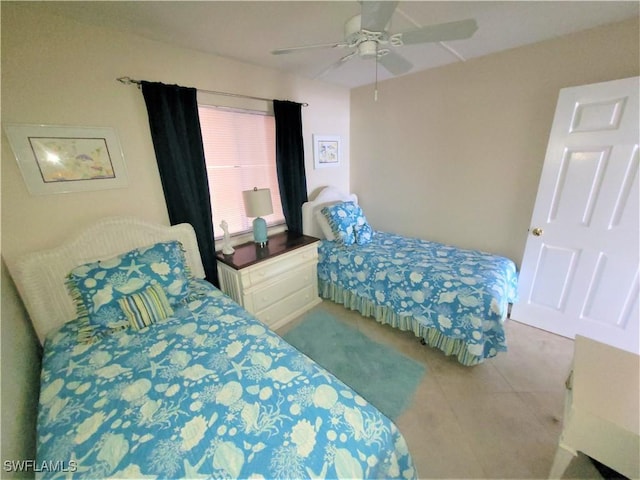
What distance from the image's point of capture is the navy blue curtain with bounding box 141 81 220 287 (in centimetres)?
176

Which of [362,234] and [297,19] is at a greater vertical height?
[297,19]

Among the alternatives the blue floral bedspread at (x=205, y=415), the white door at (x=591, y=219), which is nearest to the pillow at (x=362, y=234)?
the white door at (x=591, y=219)

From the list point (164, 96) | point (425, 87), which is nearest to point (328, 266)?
point (164, 96)

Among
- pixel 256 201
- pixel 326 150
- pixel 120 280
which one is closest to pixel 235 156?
pixel 256 201

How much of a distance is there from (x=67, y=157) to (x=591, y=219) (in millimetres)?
3570

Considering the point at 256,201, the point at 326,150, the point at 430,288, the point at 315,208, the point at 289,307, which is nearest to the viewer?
the point at 430,288

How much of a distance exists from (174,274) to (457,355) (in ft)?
6.99

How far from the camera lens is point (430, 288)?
1945 mm

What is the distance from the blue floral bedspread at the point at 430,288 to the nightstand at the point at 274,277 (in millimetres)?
Result: 211

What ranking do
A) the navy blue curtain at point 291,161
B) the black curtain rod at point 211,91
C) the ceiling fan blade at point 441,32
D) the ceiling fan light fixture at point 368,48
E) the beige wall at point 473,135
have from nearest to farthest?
1. the ceiling fan blade at point 441,32
2. the ceiling fan light fixture at point 368,48
3. the black curtain rod at point 211,91
4. the beige wall at point 473,135
5. the navy blue curtain at point 291,161

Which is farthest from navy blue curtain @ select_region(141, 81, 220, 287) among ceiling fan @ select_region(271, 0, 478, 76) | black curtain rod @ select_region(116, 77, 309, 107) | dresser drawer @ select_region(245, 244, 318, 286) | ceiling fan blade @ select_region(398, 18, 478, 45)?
ceiling fan blade @ select_region(398, 18, 478, 45)

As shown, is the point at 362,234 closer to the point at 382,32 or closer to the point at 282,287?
the point at 282,287

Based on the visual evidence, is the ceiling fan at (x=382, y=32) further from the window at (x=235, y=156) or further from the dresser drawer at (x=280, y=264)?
the dresser drawer at (x=280, y=264)

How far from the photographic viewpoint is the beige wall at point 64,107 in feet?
4.25
